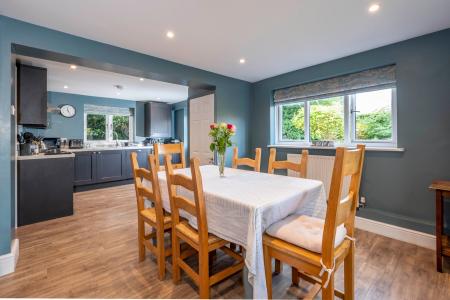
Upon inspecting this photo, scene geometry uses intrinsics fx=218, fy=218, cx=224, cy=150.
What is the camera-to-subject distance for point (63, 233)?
265 cm

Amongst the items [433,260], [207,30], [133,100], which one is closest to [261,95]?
[207,30]

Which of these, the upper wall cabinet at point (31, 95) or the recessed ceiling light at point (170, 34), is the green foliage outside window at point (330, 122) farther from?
the upper wall cabinet at point (31, 95)

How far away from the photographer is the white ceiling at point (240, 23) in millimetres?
1833

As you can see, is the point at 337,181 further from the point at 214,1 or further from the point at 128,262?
the point at 128,262

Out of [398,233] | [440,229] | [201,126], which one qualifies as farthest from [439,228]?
[201,126]

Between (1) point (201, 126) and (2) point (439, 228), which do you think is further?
(1) point (201, 126)

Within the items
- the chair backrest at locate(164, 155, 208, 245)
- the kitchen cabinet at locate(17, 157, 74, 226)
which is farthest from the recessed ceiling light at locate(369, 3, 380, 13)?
the kitchen cabinet at locate(17, 157, 74, 226)

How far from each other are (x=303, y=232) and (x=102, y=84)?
Answer: 4889 mm

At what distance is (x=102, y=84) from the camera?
4.61 metres

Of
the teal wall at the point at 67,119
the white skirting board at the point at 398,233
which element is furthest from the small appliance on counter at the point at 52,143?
the white skirting board at the point at 398,233

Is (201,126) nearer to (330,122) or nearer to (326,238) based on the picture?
(330,122)

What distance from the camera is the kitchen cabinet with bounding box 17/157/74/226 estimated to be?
114 inches

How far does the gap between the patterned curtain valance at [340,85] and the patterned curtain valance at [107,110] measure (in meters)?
4.62

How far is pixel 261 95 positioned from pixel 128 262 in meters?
3.31
